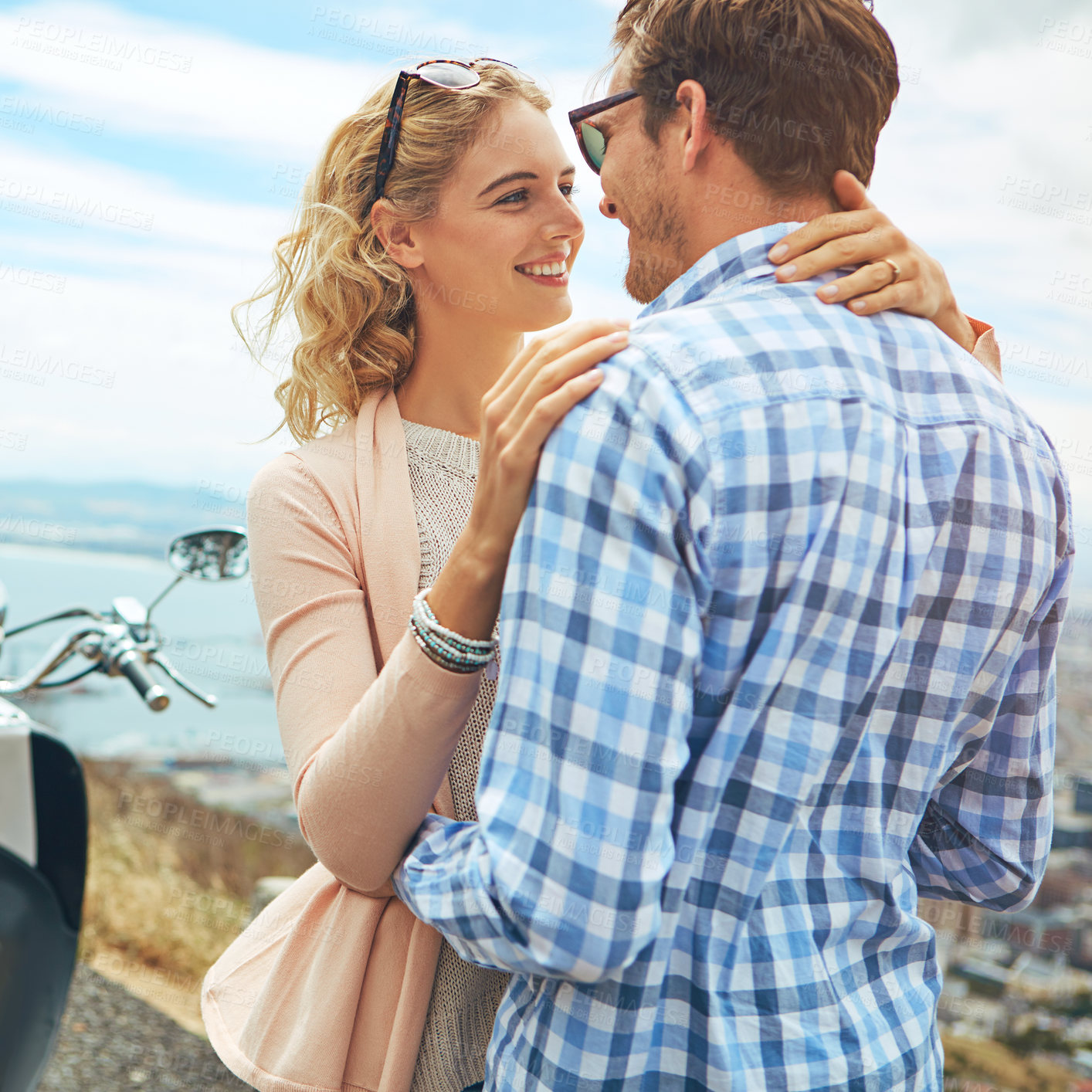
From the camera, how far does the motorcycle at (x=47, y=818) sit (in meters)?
1.54

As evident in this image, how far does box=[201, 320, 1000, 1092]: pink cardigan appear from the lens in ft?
2.94

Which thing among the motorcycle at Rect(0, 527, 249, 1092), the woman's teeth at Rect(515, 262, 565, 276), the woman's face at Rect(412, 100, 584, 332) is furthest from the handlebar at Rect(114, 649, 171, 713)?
the woman's teeth at Rect(515, 262, 565, 276)

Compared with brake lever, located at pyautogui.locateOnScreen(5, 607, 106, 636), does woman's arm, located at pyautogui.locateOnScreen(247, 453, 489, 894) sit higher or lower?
higher

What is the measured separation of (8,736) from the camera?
1539 mm

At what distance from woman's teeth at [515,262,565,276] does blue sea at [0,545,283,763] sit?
1.19m

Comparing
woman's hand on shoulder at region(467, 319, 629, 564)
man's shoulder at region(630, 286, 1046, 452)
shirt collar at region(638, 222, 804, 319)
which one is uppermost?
shirt collar at region(638, 222, 804, 319)

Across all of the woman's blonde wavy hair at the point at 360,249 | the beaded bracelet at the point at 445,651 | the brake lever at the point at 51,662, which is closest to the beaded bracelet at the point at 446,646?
the beaded bracelet at the point at 445,651

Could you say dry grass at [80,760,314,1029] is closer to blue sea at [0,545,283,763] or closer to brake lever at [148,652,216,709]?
blue sea at [0,545,283,763]

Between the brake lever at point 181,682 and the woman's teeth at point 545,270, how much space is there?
2.75 ft

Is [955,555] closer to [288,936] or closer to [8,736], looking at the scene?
[288,936]

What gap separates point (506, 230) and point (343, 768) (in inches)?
31.9

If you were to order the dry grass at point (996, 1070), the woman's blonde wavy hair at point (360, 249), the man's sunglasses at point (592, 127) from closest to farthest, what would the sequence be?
the man's sunglasses at point (592, 127)
the woman's blonde wavy hair at point (360, 249)
the dry grass at point (996, 1070)

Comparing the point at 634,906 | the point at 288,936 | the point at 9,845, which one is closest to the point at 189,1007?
the point at 9,845

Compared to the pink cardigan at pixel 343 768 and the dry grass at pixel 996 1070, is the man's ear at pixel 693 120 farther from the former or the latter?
the dry grass at pixel 996 1070
